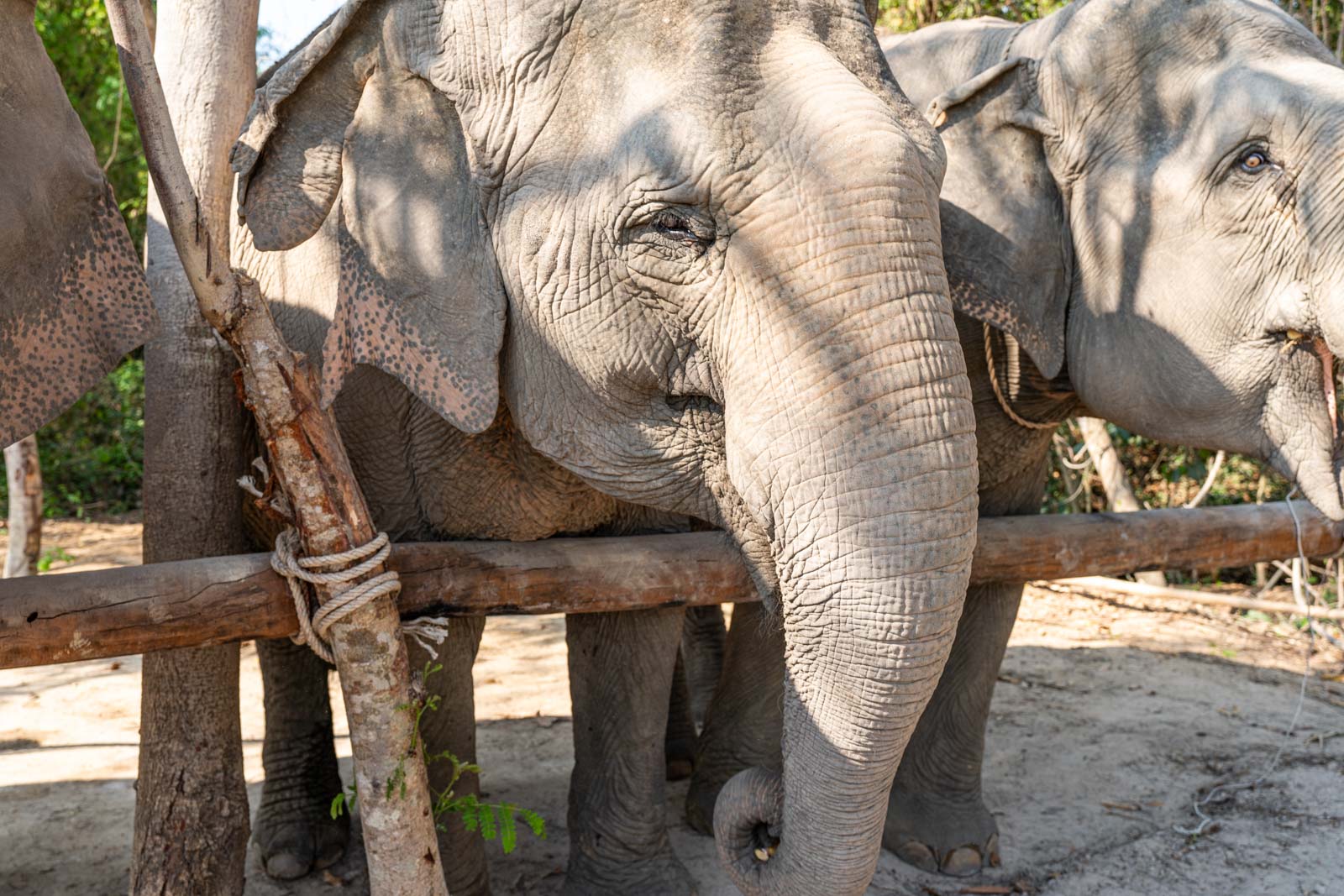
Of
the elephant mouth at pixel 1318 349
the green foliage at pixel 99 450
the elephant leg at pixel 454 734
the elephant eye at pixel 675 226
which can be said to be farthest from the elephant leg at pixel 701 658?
the green foliage at pixel 99 450

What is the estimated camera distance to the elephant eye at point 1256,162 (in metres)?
2.91

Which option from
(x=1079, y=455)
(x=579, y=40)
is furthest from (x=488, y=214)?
(x=1079, y=455)

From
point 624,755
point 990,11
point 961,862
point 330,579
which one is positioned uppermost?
point 990,11

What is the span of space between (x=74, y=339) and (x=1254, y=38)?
2647 millimetres

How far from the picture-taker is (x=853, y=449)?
1.88 metres

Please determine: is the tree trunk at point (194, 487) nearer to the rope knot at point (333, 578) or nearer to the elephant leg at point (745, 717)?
the rope knot at point (333, 578)

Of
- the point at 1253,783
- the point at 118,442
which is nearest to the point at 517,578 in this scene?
the point at 1253,783

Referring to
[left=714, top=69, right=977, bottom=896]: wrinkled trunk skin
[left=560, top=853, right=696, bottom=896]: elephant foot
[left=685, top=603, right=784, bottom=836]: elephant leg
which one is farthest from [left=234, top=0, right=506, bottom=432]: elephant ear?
[left=685, top=603, right=784, bottom=836]: elephant leg

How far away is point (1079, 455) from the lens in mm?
7254

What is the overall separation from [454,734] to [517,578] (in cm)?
57

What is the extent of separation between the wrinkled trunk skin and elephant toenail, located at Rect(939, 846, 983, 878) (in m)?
1.61

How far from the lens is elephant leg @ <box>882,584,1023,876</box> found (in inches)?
141

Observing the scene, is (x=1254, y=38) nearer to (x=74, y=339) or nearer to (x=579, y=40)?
(x=579, y=40)

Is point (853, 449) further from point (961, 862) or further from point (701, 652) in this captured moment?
point (701, 652)
